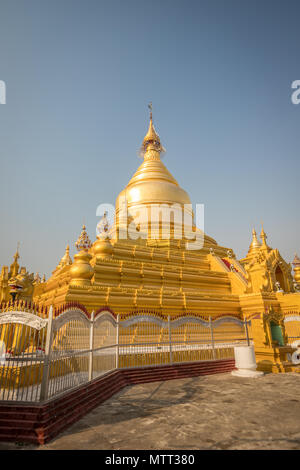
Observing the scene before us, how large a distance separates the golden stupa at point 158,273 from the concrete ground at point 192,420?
16.0ft

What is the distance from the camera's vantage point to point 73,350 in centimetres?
661

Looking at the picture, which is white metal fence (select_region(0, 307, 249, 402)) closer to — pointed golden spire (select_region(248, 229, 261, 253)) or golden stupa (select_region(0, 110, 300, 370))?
golden stupa (select_region(0, 110, 300, 370))

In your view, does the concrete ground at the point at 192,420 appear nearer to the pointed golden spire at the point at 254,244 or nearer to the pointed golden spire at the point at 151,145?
the pointed golden spire at the point at 254,244

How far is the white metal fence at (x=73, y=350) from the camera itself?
214 inches

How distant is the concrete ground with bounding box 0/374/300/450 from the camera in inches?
162

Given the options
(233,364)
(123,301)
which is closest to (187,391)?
(233,364)

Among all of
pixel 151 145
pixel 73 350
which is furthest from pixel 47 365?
pixel 151 145

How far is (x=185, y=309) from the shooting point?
50.9ft

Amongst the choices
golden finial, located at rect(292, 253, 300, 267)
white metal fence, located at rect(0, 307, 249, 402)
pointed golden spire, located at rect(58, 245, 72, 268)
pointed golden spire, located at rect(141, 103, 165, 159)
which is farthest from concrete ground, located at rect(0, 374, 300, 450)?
pointed golden spire, located at rect(141, 103, 165, 159)

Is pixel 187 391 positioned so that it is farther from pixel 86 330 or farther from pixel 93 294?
pixel 93 294

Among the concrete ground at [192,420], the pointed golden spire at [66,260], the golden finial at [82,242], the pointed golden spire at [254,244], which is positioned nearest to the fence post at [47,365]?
the concrete ground at [192,420]

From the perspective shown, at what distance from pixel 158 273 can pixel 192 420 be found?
40.9ft

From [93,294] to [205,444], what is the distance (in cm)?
999

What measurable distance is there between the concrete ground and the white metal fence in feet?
3.10
